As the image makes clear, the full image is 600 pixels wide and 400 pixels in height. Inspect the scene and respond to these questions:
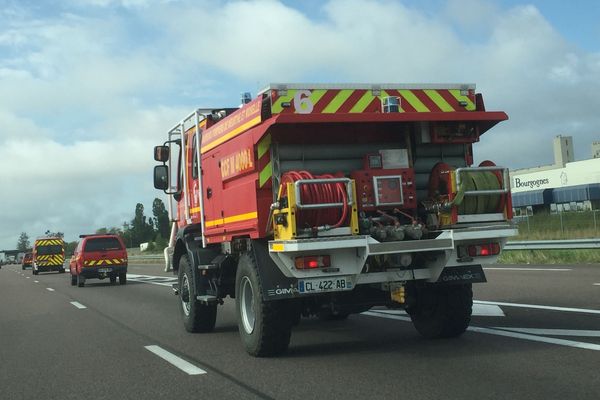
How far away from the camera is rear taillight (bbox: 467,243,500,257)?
720 cm

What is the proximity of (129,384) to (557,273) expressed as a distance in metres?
12.5

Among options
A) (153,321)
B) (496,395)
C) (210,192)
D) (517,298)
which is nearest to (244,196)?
(210,192)

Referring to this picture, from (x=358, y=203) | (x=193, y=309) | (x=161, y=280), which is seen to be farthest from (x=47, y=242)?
(x=358, y=203)

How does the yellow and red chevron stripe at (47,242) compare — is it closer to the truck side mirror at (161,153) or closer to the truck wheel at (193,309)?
the truck side mirror at (161,153)

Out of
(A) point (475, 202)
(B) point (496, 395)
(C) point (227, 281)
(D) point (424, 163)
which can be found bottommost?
(B) point (496, 395)

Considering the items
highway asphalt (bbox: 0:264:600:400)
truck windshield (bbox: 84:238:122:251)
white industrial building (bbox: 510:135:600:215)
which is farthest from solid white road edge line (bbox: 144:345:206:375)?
white industrial building (bbox: 510:135:600:215)

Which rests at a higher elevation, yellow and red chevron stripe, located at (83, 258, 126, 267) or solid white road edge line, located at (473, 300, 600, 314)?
yellow and red chevron stripe, located at (83, 258, 126, 267)

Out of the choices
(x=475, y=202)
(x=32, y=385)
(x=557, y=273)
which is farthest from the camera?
(x=557, y=273)

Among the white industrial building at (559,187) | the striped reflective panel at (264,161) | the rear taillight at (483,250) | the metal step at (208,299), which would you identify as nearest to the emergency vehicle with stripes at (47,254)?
the metal step at (208,299)

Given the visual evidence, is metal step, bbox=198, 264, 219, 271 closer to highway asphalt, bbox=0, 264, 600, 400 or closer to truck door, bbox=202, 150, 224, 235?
truck door, bbox=202, 150, 224, 235

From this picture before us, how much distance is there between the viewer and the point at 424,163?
7715 millimetres

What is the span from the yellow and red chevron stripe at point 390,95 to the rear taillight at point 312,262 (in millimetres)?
1706

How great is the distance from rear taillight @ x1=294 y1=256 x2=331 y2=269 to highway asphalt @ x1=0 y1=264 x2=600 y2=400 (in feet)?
3.46

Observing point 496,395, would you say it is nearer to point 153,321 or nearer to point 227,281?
point 227,281
